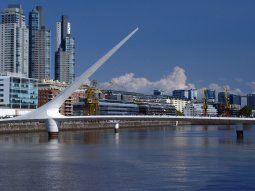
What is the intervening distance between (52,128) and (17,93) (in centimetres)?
3076

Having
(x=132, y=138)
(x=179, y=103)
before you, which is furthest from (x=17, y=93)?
(x=179, y=103)

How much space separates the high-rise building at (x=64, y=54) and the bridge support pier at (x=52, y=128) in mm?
89034

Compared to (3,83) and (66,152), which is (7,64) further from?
(66,152)

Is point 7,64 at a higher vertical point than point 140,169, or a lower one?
higher

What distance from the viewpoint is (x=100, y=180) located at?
1535 centimetres

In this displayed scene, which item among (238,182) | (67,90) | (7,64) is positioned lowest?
(238,182)

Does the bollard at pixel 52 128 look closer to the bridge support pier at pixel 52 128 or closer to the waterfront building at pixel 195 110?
the bridge support pier at pixel 52 128

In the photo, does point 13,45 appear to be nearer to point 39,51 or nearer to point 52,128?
point 39,51

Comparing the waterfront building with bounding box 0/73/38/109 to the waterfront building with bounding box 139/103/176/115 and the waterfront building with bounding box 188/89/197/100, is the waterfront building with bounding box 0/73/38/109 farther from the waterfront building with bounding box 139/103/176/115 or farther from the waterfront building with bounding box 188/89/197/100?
the waterfront building with bounding box 188/89/197/100

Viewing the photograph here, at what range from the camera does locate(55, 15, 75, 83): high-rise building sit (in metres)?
129

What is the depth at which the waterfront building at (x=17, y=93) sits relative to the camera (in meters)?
65.3

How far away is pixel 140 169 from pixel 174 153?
5.92m

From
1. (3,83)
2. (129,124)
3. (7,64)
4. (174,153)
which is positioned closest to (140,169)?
(174,153)

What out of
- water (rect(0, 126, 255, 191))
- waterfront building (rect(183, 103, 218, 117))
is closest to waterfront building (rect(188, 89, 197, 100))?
waterfront building (rect(183, 103, 218, 117))
